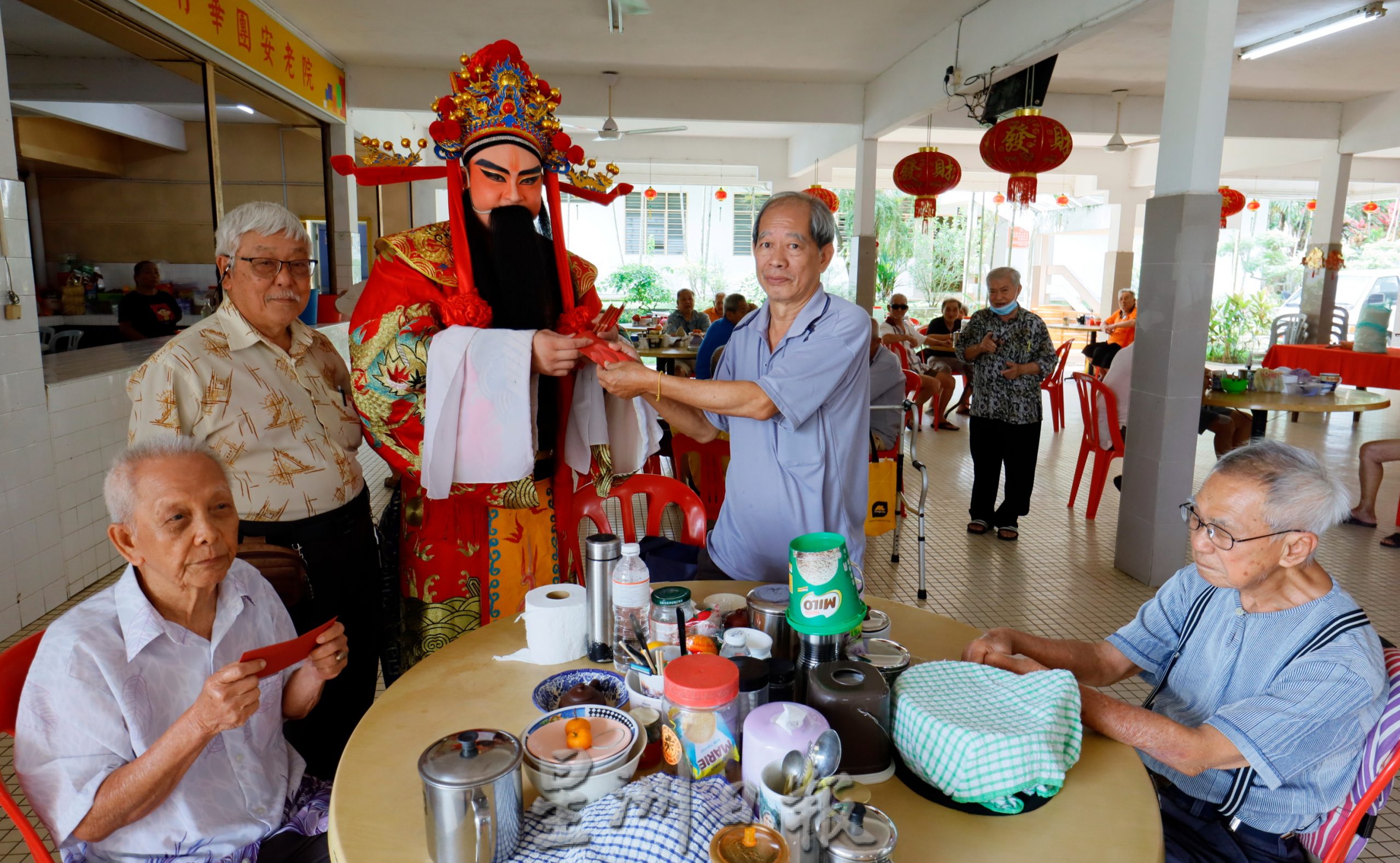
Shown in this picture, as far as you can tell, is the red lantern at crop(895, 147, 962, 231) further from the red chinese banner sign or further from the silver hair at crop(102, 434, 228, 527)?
the silver hair at crop(102, 434, 228, 527)

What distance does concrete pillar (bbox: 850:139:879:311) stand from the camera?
30.0 feet

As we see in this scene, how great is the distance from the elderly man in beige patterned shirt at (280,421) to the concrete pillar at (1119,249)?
12979 millimetres

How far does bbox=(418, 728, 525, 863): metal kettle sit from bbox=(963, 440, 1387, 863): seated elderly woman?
0.83 metres

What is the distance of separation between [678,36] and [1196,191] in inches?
186

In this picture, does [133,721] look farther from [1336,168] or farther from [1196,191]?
[1336,168]

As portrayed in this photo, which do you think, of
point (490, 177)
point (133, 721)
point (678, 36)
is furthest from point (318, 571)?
point (678, 36)

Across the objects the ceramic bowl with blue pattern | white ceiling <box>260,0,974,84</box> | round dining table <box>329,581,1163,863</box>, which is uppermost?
white ceiling <box>260,0,974,84</box>

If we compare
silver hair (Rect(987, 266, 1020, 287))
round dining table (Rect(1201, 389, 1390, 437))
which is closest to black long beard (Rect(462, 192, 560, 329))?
silver hair (Rect(987, 266, 1020, 287))

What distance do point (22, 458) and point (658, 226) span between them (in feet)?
47.7

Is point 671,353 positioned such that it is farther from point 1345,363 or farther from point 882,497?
point 1345,363

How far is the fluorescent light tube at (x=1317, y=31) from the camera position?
19.3 feet

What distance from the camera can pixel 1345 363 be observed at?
8070 millimetres

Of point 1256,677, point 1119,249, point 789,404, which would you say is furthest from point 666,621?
point 1119,249

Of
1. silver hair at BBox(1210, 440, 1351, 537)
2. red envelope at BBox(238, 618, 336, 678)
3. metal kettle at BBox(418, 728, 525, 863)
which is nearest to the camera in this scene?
metal kettle at BBox(418, 728, 525, 863)
